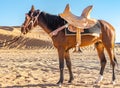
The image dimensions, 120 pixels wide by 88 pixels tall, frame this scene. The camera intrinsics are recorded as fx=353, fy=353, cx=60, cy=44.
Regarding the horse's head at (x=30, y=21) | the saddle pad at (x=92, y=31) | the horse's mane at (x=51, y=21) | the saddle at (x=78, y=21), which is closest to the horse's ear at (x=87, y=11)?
the saddle at (x=78, y=21)

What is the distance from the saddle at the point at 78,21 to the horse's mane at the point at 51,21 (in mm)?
182

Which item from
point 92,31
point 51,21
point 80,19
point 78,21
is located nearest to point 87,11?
point 80,19

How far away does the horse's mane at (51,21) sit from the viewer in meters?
10.7

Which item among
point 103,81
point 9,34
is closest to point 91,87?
point 103,81

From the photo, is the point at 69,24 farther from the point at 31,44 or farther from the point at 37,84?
the point at 31,44

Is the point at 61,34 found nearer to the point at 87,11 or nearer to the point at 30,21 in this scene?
the point at 30,21

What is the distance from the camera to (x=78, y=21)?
Answer: 10820 mm

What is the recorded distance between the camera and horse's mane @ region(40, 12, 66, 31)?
10.7 meters

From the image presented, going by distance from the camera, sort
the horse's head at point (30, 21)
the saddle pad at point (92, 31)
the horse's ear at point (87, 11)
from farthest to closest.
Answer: the horse's ear at point (87, 11) → the saddle pad at point (92, 31) → the horse's head at point (30, 21)

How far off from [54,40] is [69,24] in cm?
67

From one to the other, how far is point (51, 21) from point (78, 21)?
83cm

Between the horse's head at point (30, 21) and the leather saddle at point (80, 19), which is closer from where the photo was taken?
the horse's head at point (30, 21)

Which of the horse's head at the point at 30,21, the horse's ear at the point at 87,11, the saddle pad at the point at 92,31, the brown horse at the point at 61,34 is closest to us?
the brown horse at the point at 61,34

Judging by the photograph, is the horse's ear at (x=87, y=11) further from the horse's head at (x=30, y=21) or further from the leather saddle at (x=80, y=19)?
the horse's head at (x=30, y=21)
